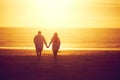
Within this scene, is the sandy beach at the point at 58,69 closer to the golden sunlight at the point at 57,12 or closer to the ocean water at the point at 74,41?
Answer: the ocean water at the point at 74,41

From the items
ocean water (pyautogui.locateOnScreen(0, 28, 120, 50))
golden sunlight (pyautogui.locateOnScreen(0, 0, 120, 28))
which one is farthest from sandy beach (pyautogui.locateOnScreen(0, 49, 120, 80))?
golden sunlight (pyautogui.locateOnScreen(0, 0, 120, 28))

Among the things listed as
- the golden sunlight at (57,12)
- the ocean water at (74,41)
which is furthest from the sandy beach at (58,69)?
the golden sunlight at (57,12)

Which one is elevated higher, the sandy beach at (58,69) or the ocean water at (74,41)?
the sandy beach at (58,69)

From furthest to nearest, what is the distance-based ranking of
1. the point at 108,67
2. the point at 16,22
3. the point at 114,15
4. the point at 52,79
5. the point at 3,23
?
the point at 114,15
the point at 16,22
the point at 3,23
the point at 108,67
the point at 52,79

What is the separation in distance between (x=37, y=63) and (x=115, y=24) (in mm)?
112474

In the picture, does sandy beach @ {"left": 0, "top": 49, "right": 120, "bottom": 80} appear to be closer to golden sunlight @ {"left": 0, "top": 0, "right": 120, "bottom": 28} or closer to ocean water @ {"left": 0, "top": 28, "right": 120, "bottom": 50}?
ocean water @ {"left": 0, "top": 28, "right": 120, "bottom": 50}

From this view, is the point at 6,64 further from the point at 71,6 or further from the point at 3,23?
the point at 71,6

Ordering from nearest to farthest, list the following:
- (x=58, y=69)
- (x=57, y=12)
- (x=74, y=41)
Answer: (x=58, y=69) → (x=74, y=41) → (x=57, y=12)

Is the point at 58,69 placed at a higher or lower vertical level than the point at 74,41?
higher

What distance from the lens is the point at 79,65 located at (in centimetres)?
1914

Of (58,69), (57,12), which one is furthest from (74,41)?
(57,12)

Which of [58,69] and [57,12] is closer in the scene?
[58,69]

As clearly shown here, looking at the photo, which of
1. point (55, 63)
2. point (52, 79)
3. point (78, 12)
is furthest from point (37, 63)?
point (78, 12)

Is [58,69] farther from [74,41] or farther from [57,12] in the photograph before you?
[57,12]
